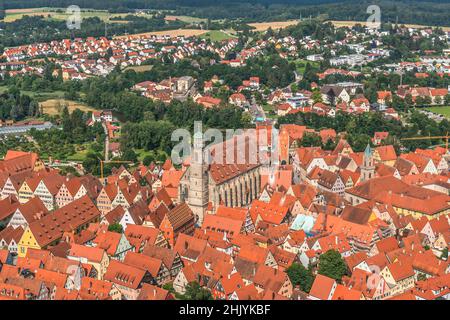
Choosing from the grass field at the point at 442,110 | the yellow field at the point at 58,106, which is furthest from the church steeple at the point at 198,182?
the grass field at the point at 442,110

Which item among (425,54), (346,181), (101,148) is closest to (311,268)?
(346,181)

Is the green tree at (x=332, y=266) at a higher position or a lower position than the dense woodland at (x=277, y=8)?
higher

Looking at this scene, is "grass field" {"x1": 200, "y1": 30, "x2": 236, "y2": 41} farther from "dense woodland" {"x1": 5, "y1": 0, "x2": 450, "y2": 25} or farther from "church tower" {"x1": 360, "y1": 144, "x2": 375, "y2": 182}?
"church tower" {"x1": 360, "y1": 144, "x2": 375, "y2": 182}

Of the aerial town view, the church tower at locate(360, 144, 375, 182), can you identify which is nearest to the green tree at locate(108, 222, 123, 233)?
the aerial town view

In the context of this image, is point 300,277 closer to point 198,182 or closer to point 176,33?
point 198,182

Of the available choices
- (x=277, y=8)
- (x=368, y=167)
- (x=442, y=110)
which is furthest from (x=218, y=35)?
(x=368, y=167)

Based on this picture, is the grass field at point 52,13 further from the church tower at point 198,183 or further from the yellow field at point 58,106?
the church tower at point 198,183
